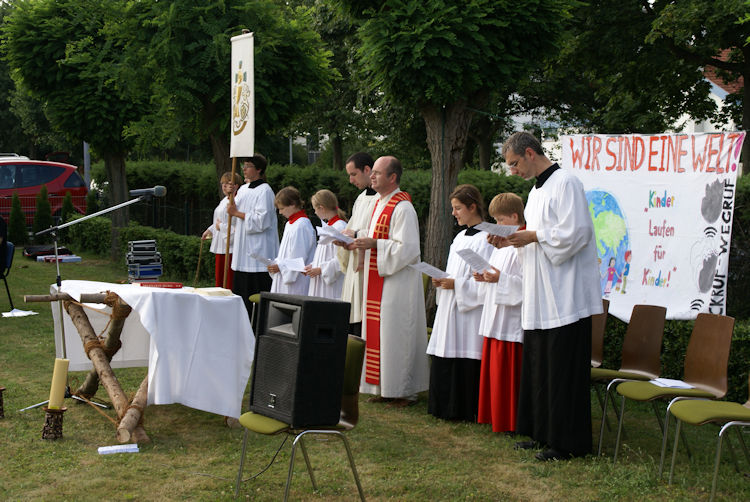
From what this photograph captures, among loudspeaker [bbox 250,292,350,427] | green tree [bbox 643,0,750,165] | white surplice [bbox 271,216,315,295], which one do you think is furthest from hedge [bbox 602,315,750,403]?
green tree [bbox 643,0,750,165]

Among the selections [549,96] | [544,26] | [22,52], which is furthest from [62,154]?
[544,26]

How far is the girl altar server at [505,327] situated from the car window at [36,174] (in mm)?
17920

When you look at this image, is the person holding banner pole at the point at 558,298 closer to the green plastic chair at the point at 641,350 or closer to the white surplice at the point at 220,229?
the green plastic chair at the point at 641,350

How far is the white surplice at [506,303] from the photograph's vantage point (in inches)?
247

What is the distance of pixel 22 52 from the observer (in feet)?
52.7

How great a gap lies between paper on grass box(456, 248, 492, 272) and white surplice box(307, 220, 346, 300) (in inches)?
80.5

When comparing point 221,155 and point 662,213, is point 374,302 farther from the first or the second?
point 221,155

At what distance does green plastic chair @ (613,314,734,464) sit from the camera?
5484mm

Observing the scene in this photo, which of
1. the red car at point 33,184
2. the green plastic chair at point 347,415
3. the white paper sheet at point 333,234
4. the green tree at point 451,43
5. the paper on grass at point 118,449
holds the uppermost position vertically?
the green tree at point 451,43

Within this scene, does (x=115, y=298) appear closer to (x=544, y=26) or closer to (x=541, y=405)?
(x=541, y=405)

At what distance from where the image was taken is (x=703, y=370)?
5.71 m

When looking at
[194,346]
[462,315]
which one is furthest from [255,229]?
[194,346]

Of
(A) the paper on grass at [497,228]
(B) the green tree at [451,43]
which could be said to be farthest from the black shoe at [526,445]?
(B) the green tree at [451,43]

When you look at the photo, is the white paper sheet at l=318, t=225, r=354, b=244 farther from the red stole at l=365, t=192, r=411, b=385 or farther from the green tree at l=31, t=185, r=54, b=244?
the green tree at l=31, t=185, r=54, b=244
